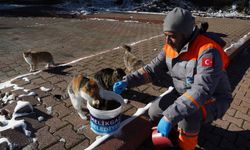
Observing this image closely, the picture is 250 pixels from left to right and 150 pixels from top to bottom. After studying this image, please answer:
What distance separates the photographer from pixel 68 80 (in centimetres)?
477

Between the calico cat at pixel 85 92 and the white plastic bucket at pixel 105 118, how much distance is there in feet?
0.30

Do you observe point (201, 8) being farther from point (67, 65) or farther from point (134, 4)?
point (67, 65)

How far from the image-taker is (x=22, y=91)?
421 cm

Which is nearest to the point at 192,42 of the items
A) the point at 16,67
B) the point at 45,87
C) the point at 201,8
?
the point at 45,87

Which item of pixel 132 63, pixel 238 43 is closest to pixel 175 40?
pixel 132 63

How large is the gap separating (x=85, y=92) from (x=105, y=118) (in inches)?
16.4

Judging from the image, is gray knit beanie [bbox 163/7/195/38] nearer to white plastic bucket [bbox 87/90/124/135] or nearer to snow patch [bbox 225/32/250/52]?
white plastic bucket [bbox 87/90/124/135]

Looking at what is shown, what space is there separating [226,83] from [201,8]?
665 inches

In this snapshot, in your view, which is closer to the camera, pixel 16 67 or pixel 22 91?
pixel 22 91

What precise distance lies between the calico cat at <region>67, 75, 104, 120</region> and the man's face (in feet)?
3.19

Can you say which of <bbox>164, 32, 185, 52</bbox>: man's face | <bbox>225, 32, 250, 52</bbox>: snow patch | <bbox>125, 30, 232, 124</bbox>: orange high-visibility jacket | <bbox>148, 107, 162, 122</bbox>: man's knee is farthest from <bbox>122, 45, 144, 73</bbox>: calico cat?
<bbox>225, 32, 250, 52</bbox>: snow patch

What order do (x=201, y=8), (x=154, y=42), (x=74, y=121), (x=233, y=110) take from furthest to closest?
(x=201, y=8)
(x=154, y=42)
(x=233, y=110)
(x=74, y=121)

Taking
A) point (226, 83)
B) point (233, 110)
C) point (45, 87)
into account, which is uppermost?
point (226, 83)

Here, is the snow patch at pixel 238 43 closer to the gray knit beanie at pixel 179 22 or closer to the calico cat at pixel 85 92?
the gray knit beanie at pixel 179 22
